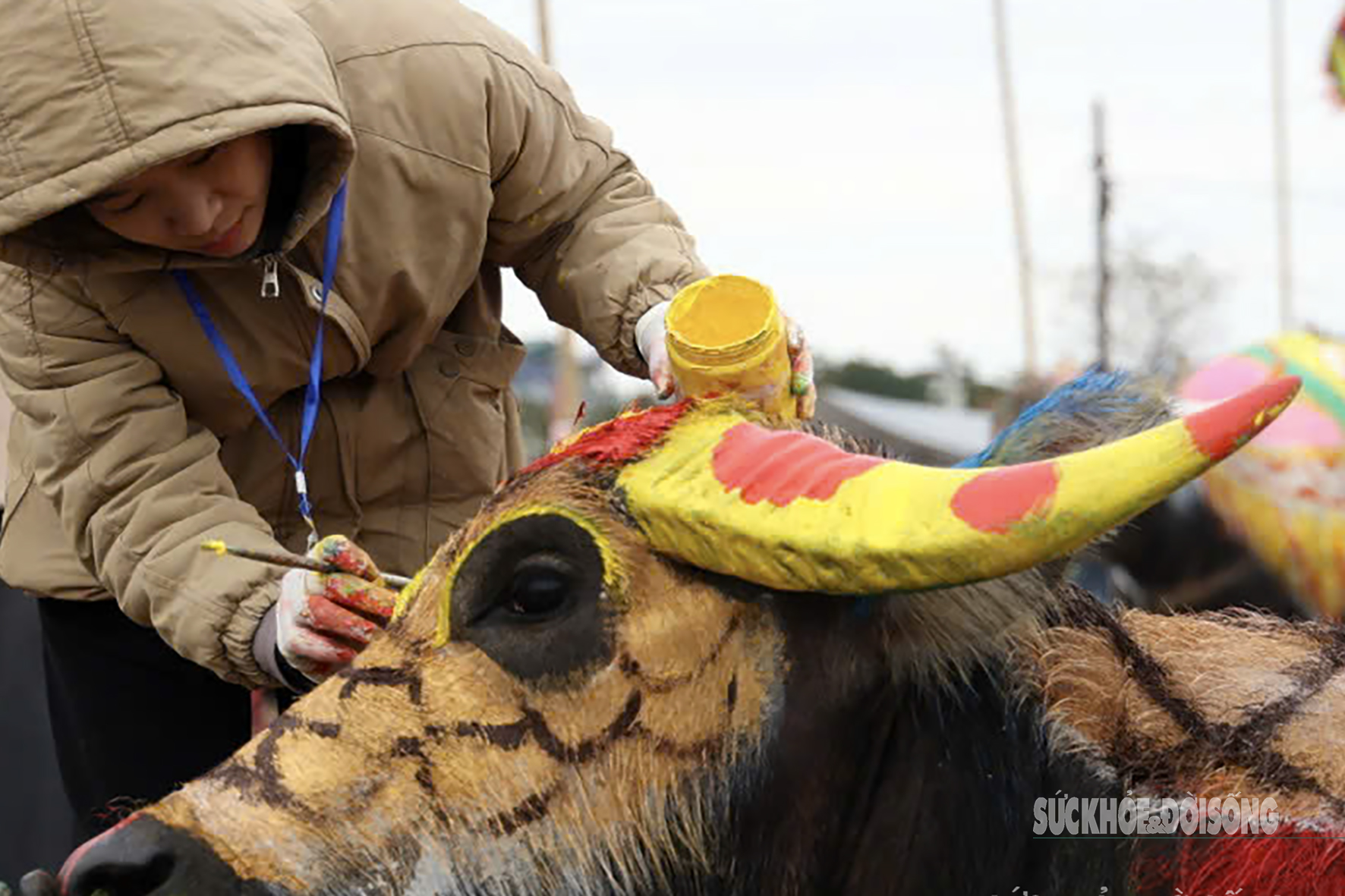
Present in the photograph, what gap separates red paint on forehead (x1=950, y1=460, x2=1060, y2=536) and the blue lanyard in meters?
1.45

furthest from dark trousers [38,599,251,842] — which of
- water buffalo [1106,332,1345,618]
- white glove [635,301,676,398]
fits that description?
water buffalo [1106,332,1345,618]

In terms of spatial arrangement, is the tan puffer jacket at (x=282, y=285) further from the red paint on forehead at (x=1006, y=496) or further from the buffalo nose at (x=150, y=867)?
the red paint on forehead at (x=1006, y=496)

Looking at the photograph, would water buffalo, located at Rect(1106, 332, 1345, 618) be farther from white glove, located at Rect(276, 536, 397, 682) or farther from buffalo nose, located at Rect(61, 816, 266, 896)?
buffalo nose, located at Rect(61, 816, 266, 896)

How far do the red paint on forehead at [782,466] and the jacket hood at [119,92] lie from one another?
979 mm

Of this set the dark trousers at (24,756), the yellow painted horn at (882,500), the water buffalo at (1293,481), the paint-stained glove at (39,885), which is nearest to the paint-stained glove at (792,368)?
the yellow painted horn at (882,500)

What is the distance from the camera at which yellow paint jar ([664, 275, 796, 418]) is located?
255 cm

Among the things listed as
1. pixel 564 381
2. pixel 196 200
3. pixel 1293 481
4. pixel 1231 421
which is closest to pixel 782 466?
pixel 1231 421

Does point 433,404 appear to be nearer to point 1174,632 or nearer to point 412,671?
point 412,671

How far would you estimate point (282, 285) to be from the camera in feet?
10.7

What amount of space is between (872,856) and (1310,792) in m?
0.62

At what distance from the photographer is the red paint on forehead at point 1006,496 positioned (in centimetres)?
204

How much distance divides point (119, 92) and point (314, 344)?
0.72 metres

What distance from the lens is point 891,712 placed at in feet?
7.89

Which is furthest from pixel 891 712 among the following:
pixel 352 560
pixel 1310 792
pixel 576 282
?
pixel 576 282
